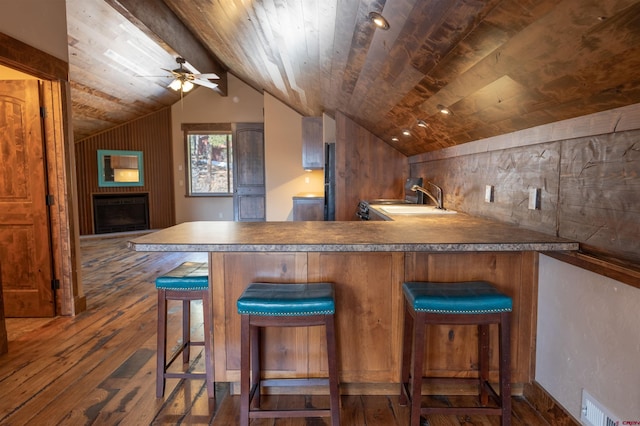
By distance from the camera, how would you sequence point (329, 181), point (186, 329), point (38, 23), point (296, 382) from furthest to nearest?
point (329, 181) → point (38, 23) → point (186, 329) → point (296, 382)

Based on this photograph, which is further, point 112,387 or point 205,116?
point 205,116

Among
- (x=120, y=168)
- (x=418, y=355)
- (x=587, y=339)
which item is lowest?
(x=418, y=355)

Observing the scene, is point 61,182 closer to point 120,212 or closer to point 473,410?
point 473,410

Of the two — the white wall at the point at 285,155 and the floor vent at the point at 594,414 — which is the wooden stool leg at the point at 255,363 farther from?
the white wall at the point at 285,155

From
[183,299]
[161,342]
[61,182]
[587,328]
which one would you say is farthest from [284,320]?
[61,182]

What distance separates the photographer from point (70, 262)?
3.28 meters

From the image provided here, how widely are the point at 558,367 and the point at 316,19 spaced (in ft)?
8.19

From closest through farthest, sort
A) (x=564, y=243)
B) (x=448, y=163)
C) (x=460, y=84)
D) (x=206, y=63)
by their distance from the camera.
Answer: (x=564, y=243) → (x=460, y=84) → (x=448, y=163) → (x=206, y=63)

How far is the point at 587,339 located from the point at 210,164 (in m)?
8.42

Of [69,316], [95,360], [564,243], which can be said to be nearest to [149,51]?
[69,316]

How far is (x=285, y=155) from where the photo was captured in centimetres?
766

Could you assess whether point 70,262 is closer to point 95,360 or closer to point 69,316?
point 69,316

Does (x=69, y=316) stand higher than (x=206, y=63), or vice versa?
(x=206, y=63)

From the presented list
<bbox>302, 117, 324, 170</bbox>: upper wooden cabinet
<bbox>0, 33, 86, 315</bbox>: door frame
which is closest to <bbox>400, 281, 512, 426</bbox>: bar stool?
<bbox>0, 33, 86, 315</bbox>: door frame
